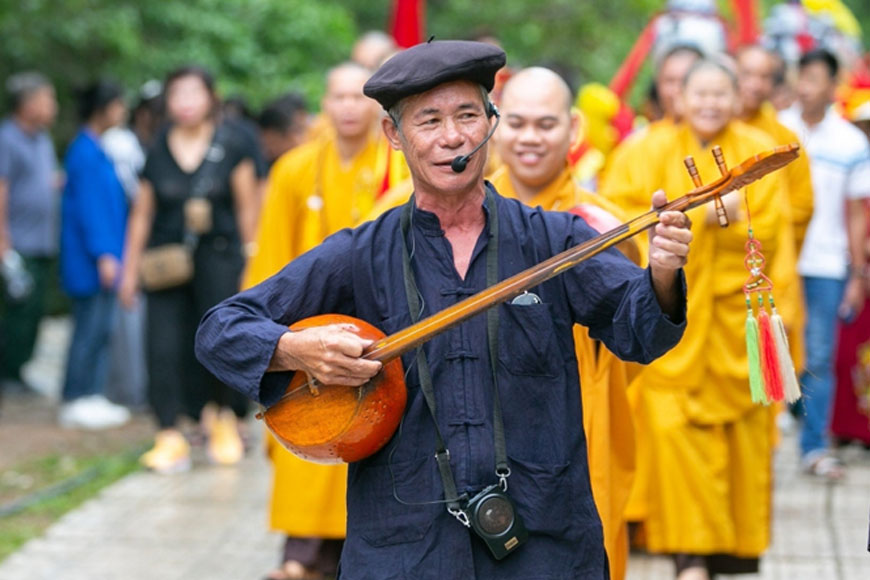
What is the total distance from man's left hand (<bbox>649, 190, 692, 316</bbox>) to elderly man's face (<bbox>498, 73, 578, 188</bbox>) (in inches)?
77.5

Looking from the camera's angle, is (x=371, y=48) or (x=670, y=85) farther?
(x=371, y=48)

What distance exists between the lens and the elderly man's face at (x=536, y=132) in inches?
208

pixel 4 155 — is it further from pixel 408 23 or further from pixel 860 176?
pixel 860 176

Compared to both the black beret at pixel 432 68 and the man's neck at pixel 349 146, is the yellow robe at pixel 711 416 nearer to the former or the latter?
the man's neck at pixel 349 146

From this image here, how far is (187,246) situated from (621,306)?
608cm

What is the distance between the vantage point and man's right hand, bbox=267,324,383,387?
11.2 feet

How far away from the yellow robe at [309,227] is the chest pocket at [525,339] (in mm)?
3138

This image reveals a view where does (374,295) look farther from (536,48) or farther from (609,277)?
(536,48)

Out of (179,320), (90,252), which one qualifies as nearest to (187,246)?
(179,320)

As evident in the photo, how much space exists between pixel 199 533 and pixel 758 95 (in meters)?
3.69

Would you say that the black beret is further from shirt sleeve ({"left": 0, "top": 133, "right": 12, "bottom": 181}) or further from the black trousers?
shirt sleeve ({"left": 0, "top": 133, "right": 12, "bottom": 181})

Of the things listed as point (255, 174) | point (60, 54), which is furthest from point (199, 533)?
point (60, 54)

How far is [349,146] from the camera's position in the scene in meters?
7.07

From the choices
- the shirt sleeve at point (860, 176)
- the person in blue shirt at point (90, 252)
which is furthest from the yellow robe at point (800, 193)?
the person in blue shirt at point (90, 252)
